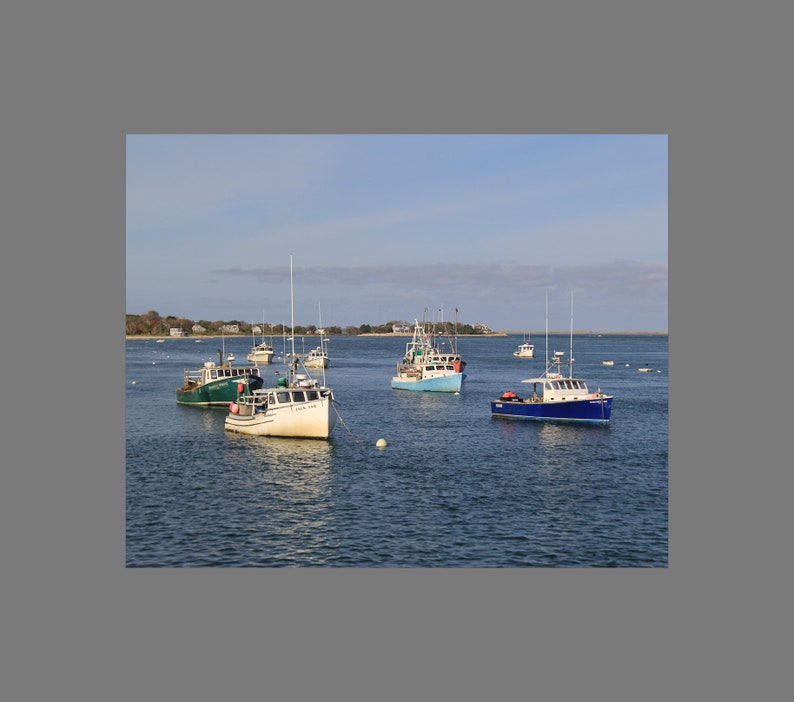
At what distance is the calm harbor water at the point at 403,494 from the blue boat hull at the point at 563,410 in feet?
3.76

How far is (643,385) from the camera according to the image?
89.0m

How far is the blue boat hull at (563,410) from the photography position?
2020 inches

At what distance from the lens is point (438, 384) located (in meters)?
76.7

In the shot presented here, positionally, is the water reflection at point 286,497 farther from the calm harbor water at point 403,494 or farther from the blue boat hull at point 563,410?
the blue boat hull at point 563,410

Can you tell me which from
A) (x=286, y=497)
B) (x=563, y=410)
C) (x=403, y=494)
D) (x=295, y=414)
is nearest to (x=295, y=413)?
(x=295, y=414)

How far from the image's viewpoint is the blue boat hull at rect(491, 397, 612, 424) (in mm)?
51312

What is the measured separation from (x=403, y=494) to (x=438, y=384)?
4578cm

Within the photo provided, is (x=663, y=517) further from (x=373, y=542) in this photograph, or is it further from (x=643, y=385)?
(x=643, y=385)

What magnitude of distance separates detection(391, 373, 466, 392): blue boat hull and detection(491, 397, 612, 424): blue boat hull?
2112 centimetres

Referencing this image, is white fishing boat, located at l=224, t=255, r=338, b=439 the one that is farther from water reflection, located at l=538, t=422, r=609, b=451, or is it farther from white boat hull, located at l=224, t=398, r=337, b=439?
water reflection, located at l=538, t=422, r=609, b=451

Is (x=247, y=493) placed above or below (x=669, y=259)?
below

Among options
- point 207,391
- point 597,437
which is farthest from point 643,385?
point 207,391

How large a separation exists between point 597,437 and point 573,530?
22157mm

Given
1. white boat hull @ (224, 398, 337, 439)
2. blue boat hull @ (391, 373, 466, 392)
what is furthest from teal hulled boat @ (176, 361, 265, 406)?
blue boat hull @ (391, 373, 466, 392)
